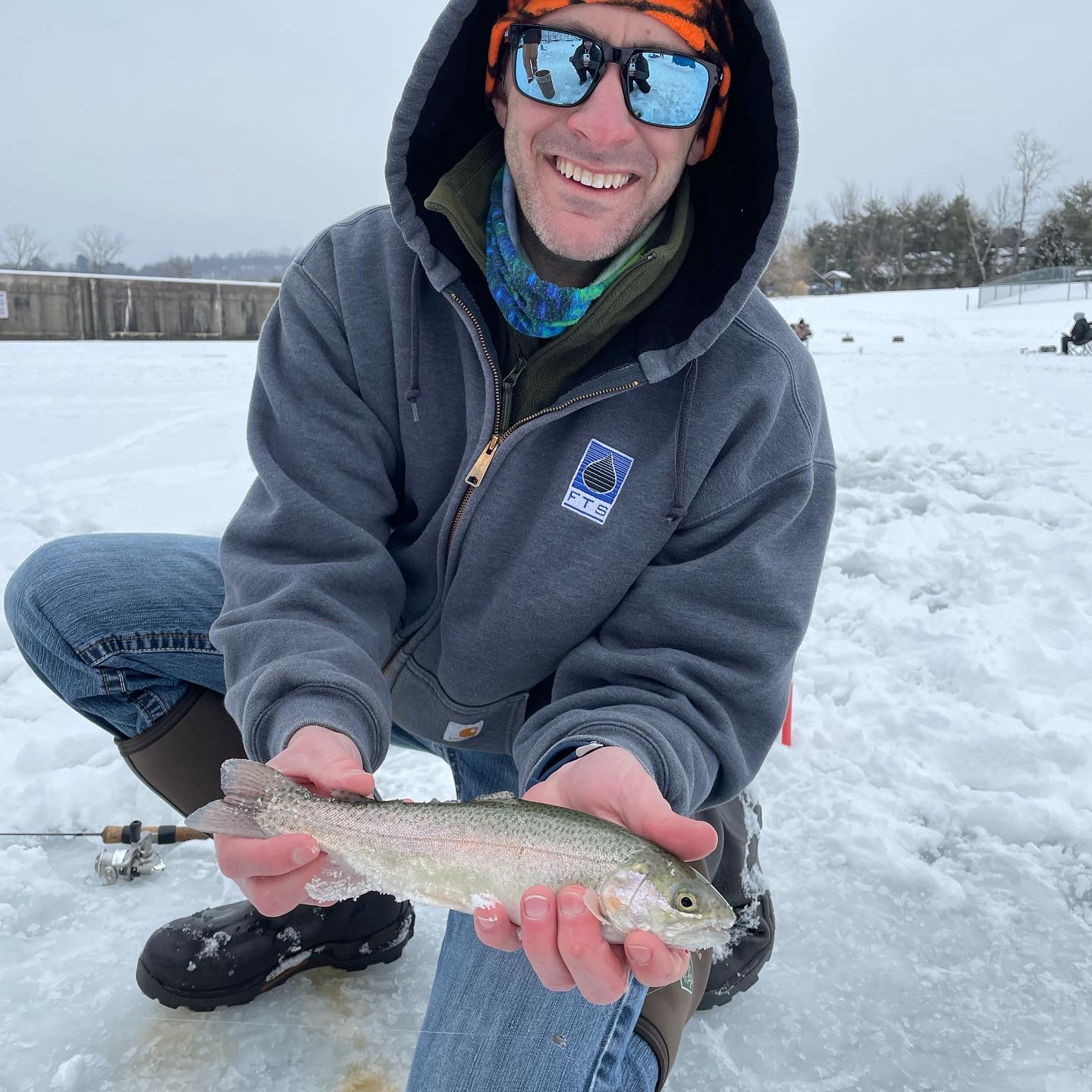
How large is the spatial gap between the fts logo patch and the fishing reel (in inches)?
59.4

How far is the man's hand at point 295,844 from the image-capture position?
1.78m

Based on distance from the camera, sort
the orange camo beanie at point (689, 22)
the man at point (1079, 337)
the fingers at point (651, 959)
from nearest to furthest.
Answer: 1. the fingers at point (651, 959)
2. the orange camo beanie at point (689, 22)
3. the man at point (1079, 337)

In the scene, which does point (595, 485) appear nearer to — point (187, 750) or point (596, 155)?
point (596, 155)

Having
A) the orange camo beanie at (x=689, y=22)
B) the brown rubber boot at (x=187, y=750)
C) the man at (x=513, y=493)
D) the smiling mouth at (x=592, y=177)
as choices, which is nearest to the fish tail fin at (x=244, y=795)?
the man at (x=513, y=493)

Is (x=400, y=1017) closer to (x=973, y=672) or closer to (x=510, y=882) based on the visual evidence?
(x=510, y=882)

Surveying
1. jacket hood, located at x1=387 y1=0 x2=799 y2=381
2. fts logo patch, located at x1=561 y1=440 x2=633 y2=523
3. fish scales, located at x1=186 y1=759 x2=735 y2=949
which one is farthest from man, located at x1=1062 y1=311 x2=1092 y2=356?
fish scales, located at x1=186 y1=759 x2=735 y2=949

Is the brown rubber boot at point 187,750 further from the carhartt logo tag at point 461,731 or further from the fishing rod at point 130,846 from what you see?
the carhartt logo tag at point 461,731

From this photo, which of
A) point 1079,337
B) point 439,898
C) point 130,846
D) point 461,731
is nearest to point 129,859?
point 130,846

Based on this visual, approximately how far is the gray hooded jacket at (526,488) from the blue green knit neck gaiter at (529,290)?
84 mm

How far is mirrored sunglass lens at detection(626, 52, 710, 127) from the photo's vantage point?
239cm

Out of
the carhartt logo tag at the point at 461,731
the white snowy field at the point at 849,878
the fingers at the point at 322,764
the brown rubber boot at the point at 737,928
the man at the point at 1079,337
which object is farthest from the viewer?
the man at the point at 1079,337

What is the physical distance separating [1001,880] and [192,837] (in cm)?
231

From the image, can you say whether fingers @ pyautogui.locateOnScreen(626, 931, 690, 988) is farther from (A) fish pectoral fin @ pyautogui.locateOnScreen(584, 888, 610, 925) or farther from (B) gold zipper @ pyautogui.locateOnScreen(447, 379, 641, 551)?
(B) gold zipper @ pyautogui.locateOnScreen(447, 379, 641, 551)

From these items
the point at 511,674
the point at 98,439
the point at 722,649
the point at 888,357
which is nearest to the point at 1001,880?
the point at 722,649
